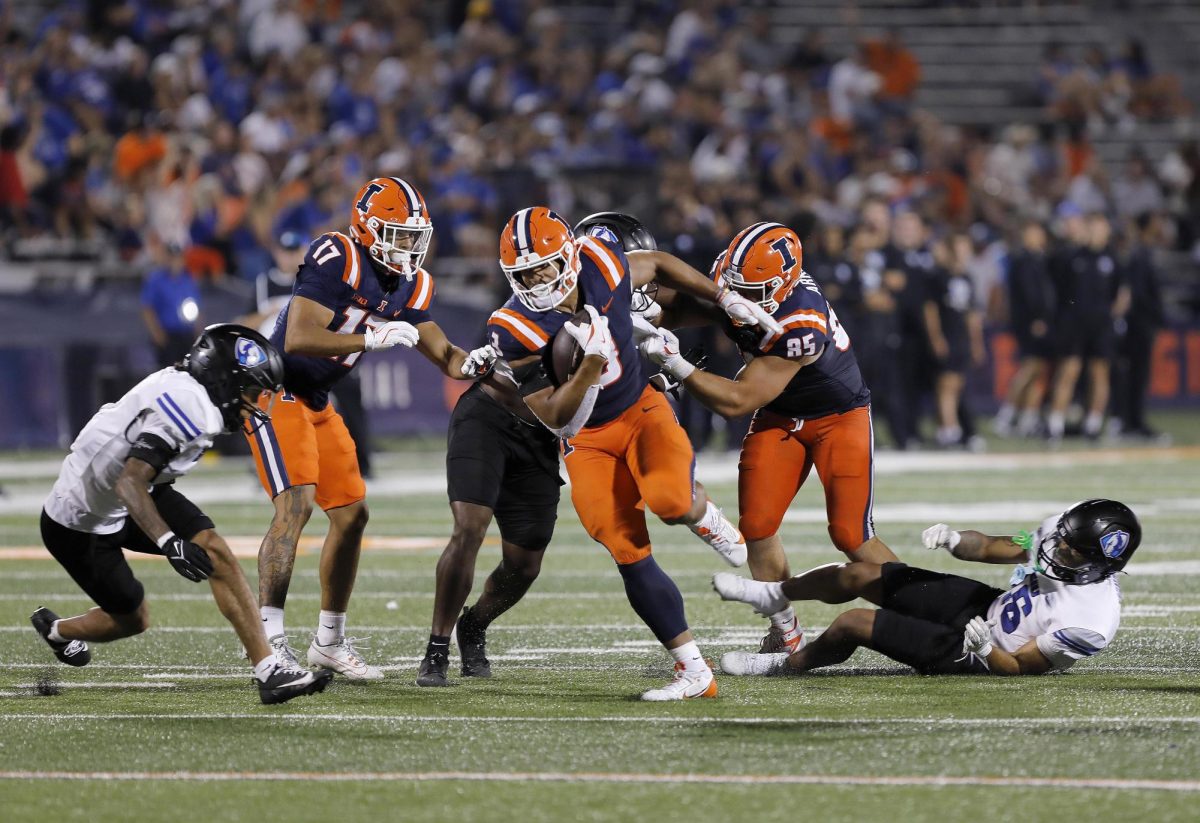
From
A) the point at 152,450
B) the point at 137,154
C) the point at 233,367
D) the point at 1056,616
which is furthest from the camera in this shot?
the point at 137,154

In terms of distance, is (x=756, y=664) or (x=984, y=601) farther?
(x=756, y=664)

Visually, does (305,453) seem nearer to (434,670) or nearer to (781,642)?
(434,670)

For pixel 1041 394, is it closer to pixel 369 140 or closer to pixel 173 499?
pixel 369 140

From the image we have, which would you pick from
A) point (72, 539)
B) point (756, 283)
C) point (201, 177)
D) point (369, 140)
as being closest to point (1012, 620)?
point (756, 283)

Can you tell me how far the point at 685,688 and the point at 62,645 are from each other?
87.4 inches

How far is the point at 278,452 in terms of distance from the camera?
275 inches

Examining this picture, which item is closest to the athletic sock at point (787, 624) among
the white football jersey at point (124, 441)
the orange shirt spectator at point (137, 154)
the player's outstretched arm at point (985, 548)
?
the player's outstretched arm at point (985, 548)

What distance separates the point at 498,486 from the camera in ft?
21.8

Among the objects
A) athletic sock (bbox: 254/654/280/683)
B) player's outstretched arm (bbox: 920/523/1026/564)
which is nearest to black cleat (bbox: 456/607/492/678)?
athletic sock (bbox: 254/654/280/683)

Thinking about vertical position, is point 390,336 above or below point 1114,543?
above

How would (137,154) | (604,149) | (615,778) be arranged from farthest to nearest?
(604,149) → (137,154) → (615,778)

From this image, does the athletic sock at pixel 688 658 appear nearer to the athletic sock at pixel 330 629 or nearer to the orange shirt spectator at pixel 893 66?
the athletic sock at pixel 330 629

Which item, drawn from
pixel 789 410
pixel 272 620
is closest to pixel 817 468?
pixel 789 410

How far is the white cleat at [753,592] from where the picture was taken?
647 centimetres
